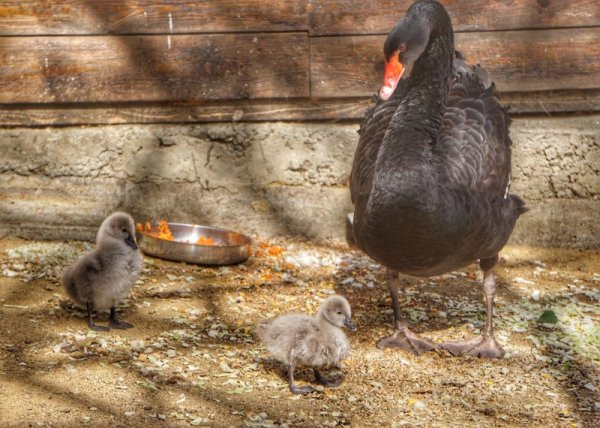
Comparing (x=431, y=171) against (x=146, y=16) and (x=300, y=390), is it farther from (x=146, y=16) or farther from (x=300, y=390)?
(x=146, y=16)

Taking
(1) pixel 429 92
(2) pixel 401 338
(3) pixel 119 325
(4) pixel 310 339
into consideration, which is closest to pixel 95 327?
(3) pixel 119 325

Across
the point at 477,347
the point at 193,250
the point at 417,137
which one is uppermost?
the point at 417,137

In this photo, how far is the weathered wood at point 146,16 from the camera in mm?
6391

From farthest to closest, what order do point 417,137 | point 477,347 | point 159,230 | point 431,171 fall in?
point 159,230 < point 477,347 < point 417,137 < point 431,171

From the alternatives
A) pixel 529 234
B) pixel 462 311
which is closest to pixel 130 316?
pixel 462 311

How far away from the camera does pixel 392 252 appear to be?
4.52 metres

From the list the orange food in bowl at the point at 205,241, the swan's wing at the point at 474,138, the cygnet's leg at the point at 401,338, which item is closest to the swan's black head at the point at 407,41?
the swan's wing at the point at 474,138

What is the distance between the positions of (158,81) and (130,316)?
80.8 inches

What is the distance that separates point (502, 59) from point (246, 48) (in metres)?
1.97

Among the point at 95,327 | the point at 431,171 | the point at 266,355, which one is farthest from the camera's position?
the point at 95,327

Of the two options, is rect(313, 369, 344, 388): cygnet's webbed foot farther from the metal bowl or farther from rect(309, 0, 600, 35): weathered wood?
rect(309, 0, 600, 35): weathered wood

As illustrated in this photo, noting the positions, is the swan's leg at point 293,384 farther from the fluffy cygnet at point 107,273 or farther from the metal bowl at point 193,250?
Answer: the metal bowl at point 193,250

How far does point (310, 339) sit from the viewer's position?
4363 mm

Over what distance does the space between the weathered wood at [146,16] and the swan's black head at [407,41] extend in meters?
1.83
